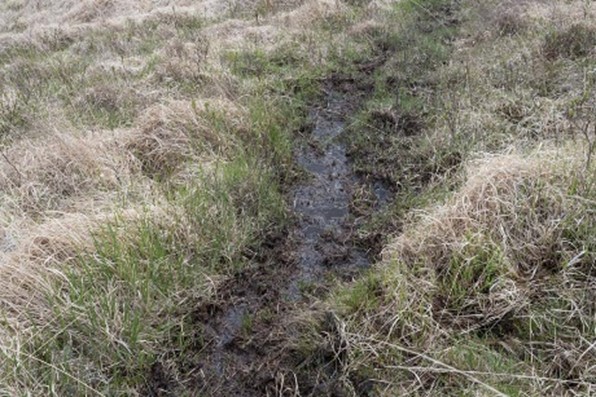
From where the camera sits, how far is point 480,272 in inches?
125

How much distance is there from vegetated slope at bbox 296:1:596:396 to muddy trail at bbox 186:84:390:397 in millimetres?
225

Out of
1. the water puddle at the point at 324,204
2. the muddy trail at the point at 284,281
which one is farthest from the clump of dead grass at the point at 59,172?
the water puddle at the point at 324,204

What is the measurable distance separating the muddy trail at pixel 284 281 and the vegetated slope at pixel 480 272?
22cm

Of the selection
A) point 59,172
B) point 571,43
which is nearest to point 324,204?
point 59,172

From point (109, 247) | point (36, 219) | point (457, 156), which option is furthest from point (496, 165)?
point (36, 219)

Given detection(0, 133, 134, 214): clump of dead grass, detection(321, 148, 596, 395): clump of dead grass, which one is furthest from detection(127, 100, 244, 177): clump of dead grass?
detection(321, 148, 596, 395): clump of dead grass

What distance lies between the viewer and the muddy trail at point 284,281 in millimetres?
3061

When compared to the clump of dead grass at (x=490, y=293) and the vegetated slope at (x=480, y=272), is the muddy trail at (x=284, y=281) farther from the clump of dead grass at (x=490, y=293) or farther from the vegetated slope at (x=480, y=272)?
the clump of dead grass at (x=490, y=293)

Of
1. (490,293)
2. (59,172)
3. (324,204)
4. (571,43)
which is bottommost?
(324,204)

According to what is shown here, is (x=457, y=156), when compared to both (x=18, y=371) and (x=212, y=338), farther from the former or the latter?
(x=18, y=371)

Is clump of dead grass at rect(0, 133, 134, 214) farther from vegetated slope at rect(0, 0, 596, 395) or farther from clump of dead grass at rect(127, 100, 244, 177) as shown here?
clump of dead grass at rect(127, 100, 244, 177)

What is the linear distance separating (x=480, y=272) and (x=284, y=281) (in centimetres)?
145

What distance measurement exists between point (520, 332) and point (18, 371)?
2.87 metres

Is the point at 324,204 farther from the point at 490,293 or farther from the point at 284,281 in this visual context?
the point at 490,293
